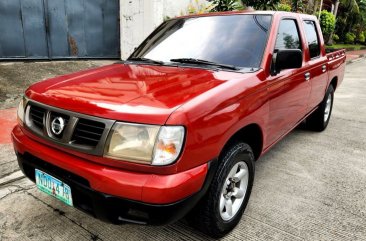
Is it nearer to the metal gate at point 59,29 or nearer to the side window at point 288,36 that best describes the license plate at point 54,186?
the side window at point 288,36

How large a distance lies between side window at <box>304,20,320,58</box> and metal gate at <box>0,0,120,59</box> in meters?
5.15

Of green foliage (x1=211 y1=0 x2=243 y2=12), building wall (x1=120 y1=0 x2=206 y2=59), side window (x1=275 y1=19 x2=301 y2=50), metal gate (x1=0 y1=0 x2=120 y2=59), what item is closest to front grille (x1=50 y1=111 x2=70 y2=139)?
side window (x1=275 y1=19 x2=301 y2=50)

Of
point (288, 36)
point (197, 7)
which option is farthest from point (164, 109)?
point (197, 7)

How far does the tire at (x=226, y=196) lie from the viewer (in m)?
2.14

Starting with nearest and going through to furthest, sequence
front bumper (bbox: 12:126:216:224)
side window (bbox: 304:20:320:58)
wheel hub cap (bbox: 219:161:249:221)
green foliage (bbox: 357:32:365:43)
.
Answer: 1. front bumper (bbox: 12:126:216:224)
2. wheel hub cap (bbox: 219:161:249:221)
3. side window (bbox: 304:20:320:58)
4. green foliage (bbox: 357:32:365:43)

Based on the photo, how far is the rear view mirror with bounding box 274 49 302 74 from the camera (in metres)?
2.70

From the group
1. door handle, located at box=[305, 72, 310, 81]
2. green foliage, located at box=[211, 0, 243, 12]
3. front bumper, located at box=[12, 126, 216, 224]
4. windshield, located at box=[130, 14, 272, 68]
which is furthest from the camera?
green foliage, located at box=[211, 0, 243, 12]

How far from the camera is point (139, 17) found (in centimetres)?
781

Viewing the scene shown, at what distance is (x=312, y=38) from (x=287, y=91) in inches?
55.6

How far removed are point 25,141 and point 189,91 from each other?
4.00 feet

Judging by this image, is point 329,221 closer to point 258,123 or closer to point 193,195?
point 258,123

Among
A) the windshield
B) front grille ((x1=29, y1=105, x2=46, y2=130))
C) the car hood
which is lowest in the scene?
front grille ((x1=29, y1=105, x2=46, y2=130))

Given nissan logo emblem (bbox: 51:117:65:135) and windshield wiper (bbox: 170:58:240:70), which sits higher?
windshield wiper (bbox: 170:58:240:70)

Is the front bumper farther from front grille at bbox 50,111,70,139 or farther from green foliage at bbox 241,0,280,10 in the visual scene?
green foliage at bbox 241,0,280,10
